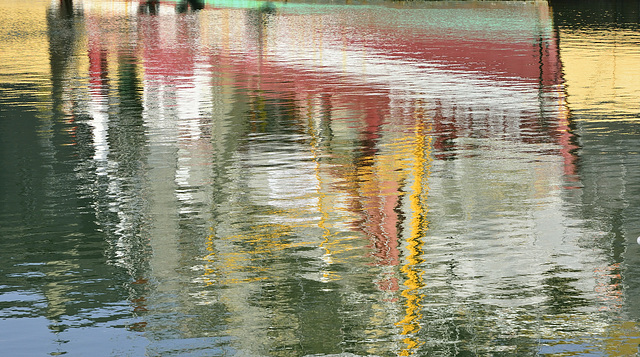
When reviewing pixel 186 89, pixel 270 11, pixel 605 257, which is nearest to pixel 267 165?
pixel 605 257

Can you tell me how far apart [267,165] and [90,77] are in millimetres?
11845

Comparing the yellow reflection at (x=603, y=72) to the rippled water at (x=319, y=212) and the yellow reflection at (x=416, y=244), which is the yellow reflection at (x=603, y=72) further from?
the yellow reflection at (x=416, y=244)

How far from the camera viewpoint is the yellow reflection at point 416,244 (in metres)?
6.74

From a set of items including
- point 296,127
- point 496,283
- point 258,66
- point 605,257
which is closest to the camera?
point 496,283

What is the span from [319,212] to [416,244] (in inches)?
60.2

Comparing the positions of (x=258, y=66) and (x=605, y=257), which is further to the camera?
(x=258, y=66)

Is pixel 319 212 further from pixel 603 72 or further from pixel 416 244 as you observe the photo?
pixel 603 72

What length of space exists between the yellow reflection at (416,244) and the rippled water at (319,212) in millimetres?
32

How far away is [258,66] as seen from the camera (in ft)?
83.9

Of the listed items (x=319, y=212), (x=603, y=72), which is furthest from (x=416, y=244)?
(x=603, y=72)

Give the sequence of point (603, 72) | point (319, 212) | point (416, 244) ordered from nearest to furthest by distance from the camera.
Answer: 1. point (416, 244)
2. point (319, 212)
3. point (603, 72)

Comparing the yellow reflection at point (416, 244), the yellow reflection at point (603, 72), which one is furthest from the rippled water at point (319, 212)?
the yellow reflection at point (603, 72)

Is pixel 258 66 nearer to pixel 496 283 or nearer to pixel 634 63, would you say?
pixel 634 63

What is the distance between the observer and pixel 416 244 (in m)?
8.98
